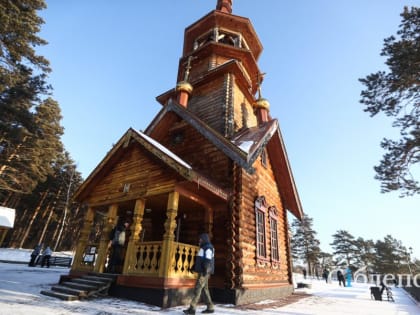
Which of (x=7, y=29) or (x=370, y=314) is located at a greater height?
(x=7, y=29)

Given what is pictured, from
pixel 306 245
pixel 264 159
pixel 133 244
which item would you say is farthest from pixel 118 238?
pixel 306 245

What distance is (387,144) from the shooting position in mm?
11984

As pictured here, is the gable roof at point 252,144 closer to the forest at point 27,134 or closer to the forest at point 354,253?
the forest at point 27,134

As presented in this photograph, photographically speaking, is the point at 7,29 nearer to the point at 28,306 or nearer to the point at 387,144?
the point at 28,306

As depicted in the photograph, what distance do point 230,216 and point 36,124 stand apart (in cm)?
2602

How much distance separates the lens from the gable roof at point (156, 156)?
264 inches

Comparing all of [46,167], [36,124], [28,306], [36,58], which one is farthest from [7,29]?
[28,306]

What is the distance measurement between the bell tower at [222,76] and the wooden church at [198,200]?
0.26 feet

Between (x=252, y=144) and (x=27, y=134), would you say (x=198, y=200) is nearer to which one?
(x=252, y=144)

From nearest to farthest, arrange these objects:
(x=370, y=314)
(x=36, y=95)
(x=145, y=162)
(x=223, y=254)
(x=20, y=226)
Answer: (x=370, y=314)
(x=223, y=254)
(x=145, y=162)
(x=36, y=95)
(x=20, y=226)

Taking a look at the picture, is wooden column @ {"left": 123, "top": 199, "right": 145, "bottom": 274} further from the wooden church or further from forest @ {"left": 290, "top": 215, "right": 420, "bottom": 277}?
forest @ {"left": 290, "top": 215, "right": 420, "bottom": 277}

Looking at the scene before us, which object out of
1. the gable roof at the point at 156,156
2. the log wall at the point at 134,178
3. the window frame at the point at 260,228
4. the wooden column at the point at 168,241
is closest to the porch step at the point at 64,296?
the wooden column at the point at 168,241

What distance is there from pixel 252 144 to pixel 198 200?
8.90 ft

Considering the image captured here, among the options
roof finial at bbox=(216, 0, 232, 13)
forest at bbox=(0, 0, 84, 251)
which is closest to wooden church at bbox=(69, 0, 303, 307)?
roof finial at bbox=(216, 0, 232, 13)
